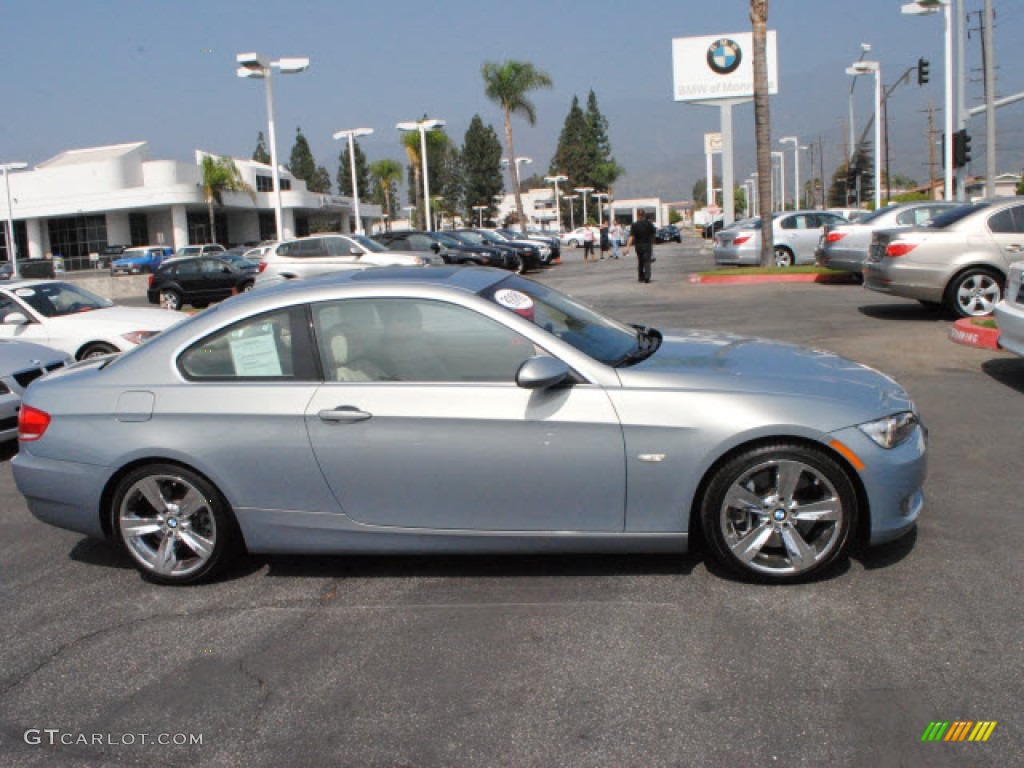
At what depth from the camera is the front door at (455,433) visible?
431cm

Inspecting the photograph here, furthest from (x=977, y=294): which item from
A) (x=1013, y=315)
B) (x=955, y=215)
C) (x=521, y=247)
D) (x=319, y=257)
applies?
(x=521, y=247)

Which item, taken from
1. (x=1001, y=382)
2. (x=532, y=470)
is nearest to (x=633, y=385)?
(x=532, y=470)

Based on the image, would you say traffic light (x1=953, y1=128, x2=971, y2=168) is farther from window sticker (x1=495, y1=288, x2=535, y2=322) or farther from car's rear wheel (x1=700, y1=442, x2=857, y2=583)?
car's rear wheel (x1=700, y1=442, x2=857, y2=583)

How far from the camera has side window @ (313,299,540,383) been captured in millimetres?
4480

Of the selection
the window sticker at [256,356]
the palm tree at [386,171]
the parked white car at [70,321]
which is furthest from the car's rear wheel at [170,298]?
the palm tree at [386,171]

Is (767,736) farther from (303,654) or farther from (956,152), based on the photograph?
(956,152)

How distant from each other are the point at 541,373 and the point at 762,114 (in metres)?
21.2

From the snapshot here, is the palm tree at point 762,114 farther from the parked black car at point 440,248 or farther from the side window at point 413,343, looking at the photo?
the side window at point 413,343

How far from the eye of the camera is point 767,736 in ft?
10.5

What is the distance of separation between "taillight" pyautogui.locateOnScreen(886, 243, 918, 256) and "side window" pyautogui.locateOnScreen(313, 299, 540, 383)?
30.9 feet

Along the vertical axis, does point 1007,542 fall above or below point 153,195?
below

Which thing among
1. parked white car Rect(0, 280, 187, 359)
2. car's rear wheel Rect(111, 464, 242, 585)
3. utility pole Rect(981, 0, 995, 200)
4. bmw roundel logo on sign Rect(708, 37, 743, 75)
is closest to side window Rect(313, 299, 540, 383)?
car's rear wheel Rect(111, 464, 242, 585)

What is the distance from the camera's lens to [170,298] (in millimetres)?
26047

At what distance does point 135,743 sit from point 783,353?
3477 mm
